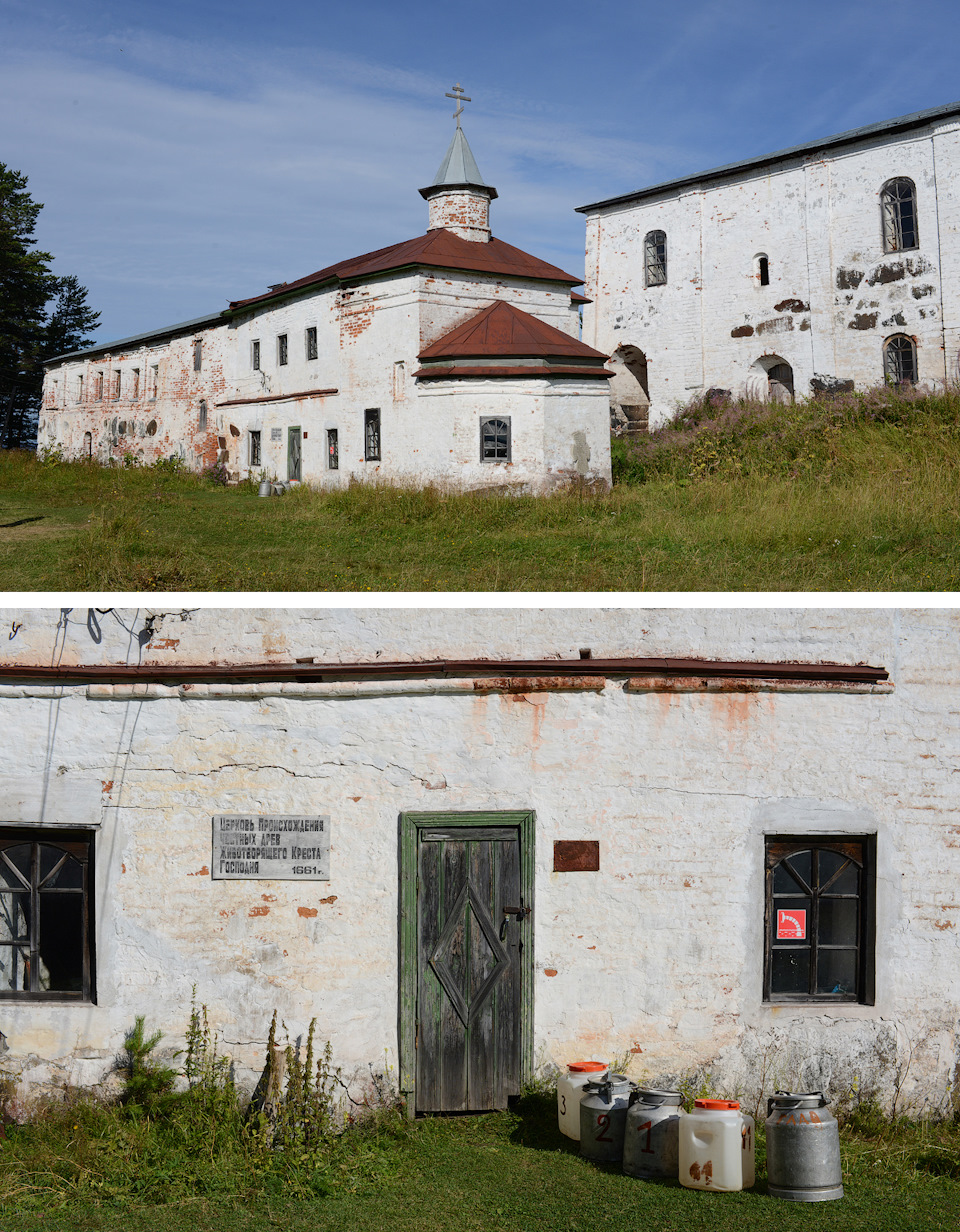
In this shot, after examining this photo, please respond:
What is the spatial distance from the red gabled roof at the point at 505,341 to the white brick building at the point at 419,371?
40 millimetres

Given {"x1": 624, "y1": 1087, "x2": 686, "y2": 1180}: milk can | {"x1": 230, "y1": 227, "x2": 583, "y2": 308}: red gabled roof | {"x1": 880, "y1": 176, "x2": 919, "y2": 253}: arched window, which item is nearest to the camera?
{"x1": 624, "y1": 1087, "x2": 686, "y2": 1180}: milk can

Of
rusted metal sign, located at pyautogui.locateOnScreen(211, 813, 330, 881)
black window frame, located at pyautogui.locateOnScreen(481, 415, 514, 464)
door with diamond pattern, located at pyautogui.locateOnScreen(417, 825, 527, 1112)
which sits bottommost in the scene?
door with diamond pattern, located at pyautogui.locateOnScreen(417, 825, 527, 1112)

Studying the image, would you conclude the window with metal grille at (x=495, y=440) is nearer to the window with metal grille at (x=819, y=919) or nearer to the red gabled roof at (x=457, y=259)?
the red gabled roof at (x=457, y=259)

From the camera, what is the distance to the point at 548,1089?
6.85 metres

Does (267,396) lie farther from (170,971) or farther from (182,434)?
(170,971)

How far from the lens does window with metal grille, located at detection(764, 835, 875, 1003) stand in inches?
276

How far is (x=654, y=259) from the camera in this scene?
29.5 meters

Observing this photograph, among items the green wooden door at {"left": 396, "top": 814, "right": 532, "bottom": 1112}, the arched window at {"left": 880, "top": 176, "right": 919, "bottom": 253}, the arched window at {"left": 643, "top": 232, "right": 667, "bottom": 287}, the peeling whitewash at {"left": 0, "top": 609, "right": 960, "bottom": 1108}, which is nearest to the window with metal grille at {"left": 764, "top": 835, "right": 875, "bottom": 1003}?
the peeling whitewash at {"left": 0, "top": 609, "right": 960, "bottom": 1108}

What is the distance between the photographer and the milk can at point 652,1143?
6027 mm

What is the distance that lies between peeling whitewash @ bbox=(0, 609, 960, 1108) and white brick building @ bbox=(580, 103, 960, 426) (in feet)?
64.6

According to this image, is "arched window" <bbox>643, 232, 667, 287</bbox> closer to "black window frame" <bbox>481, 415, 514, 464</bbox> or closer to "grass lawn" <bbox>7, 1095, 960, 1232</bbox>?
"black window frame" <bbox>481, 415, 514, 464</bbox>

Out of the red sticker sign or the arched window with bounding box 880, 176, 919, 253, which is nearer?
the red sticker sign

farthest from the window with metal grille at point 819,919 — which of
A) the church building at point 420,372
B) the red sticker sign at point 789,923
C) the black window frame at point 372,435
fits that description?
the black window frame at point 372,435

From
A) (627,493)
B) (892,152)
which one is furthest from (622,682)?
(892,152)
